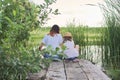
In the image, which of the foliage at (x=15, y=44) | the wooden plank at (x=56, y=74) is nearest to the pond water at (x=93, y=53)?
the wooden plank at (x=56, y=74)

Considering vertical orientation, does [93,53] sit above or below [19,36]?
below

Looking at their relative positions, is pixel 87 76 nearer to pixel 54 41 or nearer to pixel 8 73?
pixel 8 73

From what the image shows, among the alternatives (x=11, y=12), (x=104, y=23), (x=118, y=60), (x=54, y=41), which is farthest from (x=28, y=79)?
(x=104, y=23)

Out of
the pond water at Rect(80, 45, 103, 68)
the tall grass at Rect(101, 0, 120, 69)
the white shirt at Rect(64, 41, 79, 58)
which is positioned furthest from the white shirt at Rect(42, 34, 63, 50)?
the pond water at Rect(80, 45, 103, 68)

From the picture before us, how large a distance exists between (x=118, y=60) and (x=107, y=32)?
67 centimetres

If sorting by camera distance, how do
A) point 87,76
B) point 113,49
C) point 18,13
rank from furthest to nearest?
point 113,49
point 87,76
point 18,13

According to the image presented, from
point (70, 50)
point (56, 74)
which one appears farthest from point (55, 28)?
point (56, 74)

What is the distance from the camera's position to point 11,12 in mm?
4137

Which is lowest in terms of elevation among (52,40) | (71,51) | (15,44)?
(71,51)

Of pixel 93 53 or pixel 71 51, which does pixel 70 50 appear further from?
pixel 93 53

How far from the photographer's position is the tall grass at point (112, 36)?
811cm

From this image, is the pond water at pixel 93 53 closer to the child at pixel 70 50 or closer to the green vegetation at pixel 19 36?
the child at pixel 70 50

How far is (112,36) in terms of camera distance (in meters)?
8.69

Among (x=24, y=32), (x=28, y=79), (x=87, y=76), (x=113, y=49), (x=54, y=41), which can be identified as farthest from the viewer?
(x=113, y=49)
